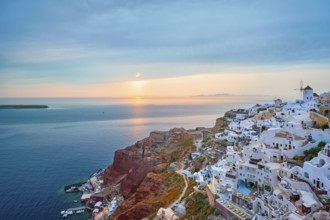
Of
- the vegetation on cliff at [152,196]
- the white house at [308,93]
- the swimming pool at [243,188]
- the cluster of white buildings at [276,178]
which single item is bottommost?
the vegetation on cliff at [152,196]

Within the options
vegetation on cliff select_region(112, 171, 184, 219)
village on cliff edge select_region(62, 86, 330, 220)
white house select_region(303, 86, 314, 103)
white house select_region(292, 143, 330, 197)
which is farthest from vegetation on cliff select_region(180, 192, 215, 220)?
white house select_region(303, 86, 314, 103)

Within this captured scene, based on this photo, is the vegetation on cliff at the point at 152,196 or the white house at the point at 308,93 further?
the white house at the point at 308,93

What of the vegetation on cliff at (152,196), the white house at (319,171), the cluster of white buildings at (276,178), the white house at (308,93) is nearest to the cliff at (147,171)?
the vegetation on cliff at (152,196)

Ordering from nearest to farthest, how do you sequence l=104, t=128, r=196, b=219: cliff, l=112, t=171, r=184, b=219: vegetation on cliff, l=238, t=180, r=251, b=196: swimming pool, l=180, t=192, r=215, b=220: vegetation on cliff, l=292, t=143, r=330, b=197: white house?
l=292, t=143, r=330, b=197: white house
l=238, t=180, r=251, b=196: swimming pool
l=180, t=192, r=215, b=220: vegetation on cliff
l=112, t=171, r=184, b=219: vegetation on cliff
l=104, t=128, r=196, b=219: cliff

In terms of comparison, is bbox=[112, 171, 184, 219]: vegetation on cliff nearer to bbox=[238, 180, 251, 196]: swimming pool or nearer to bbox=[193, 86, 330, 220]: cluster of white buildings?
bbox=[193, 86, 330, 220]: cluster of white buildings

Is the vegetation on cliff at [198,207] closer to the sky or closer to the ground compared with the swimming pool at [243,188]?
closer to the ground

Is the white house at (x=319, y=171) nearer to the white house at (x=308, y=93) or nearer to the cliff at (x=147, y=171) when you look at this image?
the cliff at (x=147, y=171)

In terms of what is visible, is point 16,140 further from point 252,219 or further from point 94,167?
point 252,219

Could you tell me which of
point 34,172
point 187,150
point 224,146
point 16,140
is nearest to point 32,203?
point 34,172
